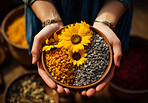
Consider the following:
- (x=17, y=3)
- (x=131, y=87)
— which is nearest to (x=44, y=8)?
(x=131, y=87)

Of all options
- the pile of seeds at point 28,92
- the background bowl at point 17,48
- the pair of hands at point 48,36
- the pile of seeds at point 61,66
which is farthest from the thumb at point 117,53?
the background bowl at point 17,48

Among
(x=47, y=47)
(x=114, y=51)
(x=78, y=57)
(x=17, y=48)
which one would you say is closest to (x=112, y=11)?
(x=114, y=51)

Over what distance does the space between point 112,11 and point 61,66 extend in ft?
1.63

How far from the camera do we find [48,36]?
3.43ft

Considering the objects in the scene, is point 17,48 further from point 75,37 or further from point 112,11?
point 112,11

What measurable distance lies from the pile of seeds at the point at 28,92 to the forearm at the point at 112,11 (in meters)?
0.98

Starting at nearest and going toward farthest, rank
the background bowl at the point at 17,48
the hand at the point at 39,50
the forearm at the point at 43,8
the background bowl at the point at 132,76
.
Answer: the hand at the point at 39,50, the forearm at the point at 43,8, the background bowl at the point at 132,76, the background bowl at the point at 17,48

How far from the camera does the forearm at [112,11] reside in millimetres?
1055

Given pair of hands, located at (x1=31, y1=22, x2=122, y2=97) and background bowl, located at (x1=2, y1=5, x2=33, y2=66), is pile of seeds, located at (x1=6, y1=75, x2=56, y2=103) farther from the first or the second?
pair of hands, located at (x1=31, y1=22, x2=122, y2=97)

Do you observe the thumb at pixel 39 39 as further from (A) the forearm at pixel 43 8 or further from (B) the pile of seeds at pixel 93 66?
(B) the pile of seeds at pixel 93 66

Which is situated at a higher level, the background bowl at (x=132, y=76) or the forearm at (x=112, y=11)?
the forearm at (x=112, y=11)

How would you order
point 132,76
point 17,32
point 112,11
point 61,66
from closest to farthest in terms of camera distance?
point 61,66 → point 112,11 → point 132,76 → point 17,32

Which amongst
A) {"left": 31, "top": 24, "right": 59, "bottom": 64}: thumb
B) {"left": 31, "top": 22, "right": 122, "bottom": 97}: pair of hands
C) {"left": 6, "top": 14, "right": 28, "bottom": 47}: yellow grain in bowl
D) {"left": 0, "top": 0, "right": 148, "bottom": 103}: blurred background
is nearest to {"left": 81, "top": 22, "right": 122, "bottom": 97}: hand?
{"left": 31, "top": 22, "right": 122, "bottom": 97}: pair of hands

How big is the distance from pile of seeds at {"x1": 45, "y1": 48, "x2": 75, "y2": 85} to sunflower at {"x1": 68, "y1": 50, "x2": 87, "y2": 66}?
0.03 meters
